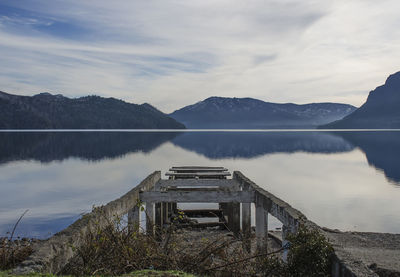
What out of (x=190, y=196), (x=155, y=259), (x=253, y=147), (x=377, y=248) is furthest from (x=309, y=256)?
(x=253, y=147)

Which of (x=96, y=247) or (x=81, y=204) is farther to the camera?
(x=81, y=204)

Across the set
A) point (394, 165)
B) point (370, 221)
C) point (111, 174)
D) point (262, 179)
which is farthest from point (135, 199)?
point (394, 165)

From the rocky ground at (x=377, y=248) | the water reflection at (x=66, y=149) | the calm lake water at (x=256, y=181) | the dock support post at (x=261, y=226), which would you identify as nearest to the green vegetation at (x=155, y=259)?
the dock support post at (x=261, y=226)

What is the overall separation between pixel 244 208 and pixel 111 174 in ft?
107

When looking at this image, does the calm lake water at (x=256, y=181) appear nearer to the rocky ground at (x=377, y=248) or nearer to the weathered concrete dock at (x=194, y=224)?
the rocky ground at (x=377, y=248)

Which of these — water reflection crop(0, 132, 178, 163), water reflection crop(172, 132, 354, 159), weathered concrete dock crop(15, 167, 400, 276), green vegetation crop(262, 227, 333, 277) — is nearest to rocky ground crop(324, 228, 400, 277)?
weathered concrete dock crop(15, 167, 400, 276)

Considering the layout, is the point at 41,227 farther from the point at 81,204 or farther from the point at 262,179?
the point at 262,179

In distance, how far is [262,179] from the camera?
39.1m

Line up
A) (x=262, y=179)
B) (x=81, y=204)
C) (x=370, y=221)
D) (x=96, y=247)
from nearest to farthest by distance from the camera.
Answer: (x=96, y=247)
(x=370, y=221)
(x=81, y=204)
(x=262, y=179)

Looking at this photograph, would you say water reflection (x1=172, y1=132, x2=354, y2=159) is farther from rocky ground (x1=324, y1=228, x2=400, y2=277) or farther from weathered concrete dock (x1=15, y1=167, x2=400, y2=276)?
weathered concrete dock (x1=15, y1=167, x2=400, y2=276)

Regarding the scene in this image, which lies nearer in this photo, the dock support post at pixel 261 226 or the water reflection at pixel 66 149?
the dock support post at pixel 261 226

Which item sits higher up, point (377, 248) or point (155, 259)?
point (155, 259)

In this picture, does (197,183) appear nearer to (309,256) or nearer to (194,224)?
(194,224)

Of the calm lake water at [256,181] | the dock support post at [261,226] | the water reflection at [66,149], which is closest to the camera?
the dock support post at [261,226]
